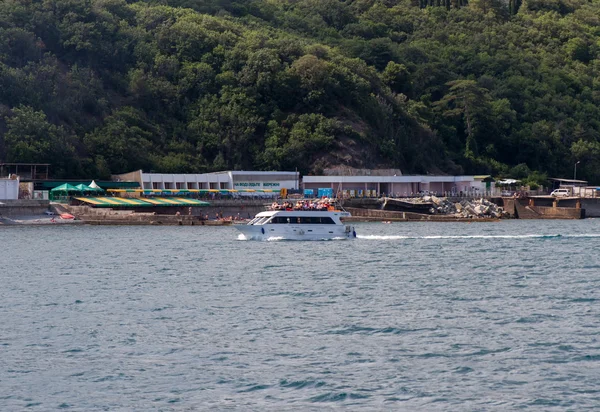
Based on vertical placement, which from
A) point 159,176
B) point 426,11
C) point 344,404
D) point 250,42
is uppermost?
point 426,11

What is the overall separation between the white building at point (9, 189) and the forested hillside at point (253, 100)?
8943 millimetres

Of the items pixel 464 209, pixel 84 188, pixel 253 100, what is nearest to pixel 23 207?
pixel 84 188

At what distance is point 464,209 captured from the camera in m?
101

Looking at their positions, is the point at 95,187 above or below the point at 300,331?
above

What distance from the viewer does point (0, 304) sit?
38.2 metres

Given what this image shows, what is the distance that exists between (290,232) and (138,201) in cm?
2786

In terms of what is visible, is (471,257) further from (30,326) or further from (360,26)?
(360,26)

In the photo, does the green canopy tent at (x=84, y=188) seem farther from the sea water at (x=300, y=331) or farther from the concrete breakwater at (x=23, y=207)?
the sea water at (x=300, y=331)

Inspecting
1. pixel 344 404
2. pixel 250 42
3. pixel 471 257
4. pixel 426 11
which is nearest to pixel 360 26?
pixel 426 11

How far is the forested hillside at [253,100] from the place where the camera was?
357 feet

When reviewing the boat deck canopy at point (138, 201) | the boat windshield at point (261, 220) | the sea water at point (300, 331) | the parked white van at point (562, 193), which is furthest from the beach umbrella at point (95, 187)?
the parked white van at point (562, 193)

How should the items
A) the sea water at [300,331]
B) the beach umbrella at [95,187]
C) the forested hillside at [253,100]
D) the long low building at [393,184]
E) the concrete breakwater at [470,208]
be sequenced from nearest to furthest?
the sea water at [300,331]
the beach umbrella at [95,187]
the concrete breakwater at [470,208]
the long low building at [393,184]
the forested hillside at [253,100]

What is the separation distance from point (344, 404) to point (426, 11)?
166864 millimetres

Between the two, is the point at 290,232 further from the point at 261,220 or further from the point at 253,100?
the point at 253,100
